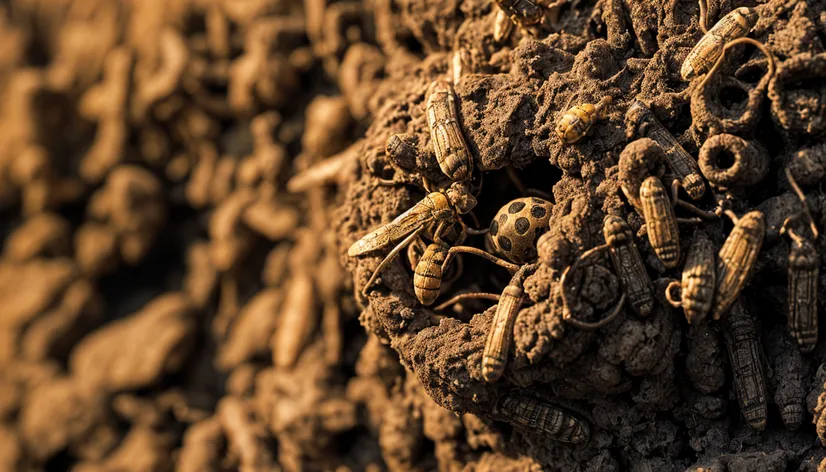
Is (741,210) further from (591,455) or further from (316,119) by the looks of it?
(316,119)

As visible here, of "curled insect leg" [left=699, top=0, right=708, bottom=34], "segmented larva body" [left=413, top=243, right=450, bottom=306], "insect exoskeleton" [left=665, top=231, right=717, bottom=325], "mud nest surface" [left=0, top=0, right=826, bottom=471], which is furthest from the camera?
"segmented larva body" [left=413, top=243, right=450, bottom=306]

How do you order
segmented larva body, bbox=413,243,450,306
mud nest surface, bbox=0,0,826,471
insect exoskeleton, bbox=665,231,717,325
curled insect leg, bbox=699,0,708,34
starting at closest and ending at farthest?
insect exoskeleton, bbox=665,231,717,325 → mud nest surface, bbox=0,0,826,471 → curled insect leg, bbox=699,0,708,34 → segmented larva body, bbox=413,243,450,306

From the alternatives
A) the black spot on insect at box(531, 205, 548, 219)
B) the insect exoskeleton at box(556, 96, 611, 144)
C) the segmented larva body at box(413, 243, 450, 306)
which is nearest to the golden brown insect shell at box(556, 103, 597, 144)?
the insect exoskeleton at box(556, 96, 611, 144)

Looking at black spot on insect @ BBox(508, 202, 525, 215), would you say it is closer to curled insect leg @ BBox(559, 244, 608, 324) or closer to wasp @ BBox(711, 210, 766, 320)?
curled insect leg @ BBox(559, 244, 608, 324)

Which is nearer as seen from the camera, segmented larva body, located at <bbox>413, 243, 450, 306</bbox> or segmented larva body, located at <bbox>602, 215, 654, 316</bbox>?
segmented larva body, located at <bbox>602, 215, 654, 316</bbox>

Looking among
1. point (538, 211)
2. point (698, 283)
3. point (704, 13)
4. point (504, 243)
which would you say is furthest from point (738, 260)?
point (704, 13)

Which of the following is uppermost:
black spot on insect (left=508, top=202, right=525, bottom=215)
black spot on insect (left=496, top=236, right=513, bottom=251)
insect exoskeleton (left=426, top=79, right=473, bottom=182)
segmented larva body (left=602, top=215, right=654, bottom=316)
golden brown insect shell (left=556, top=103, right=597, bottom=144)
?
insect exoskeleton (left=426, top=79, right=473, bottom=182)
